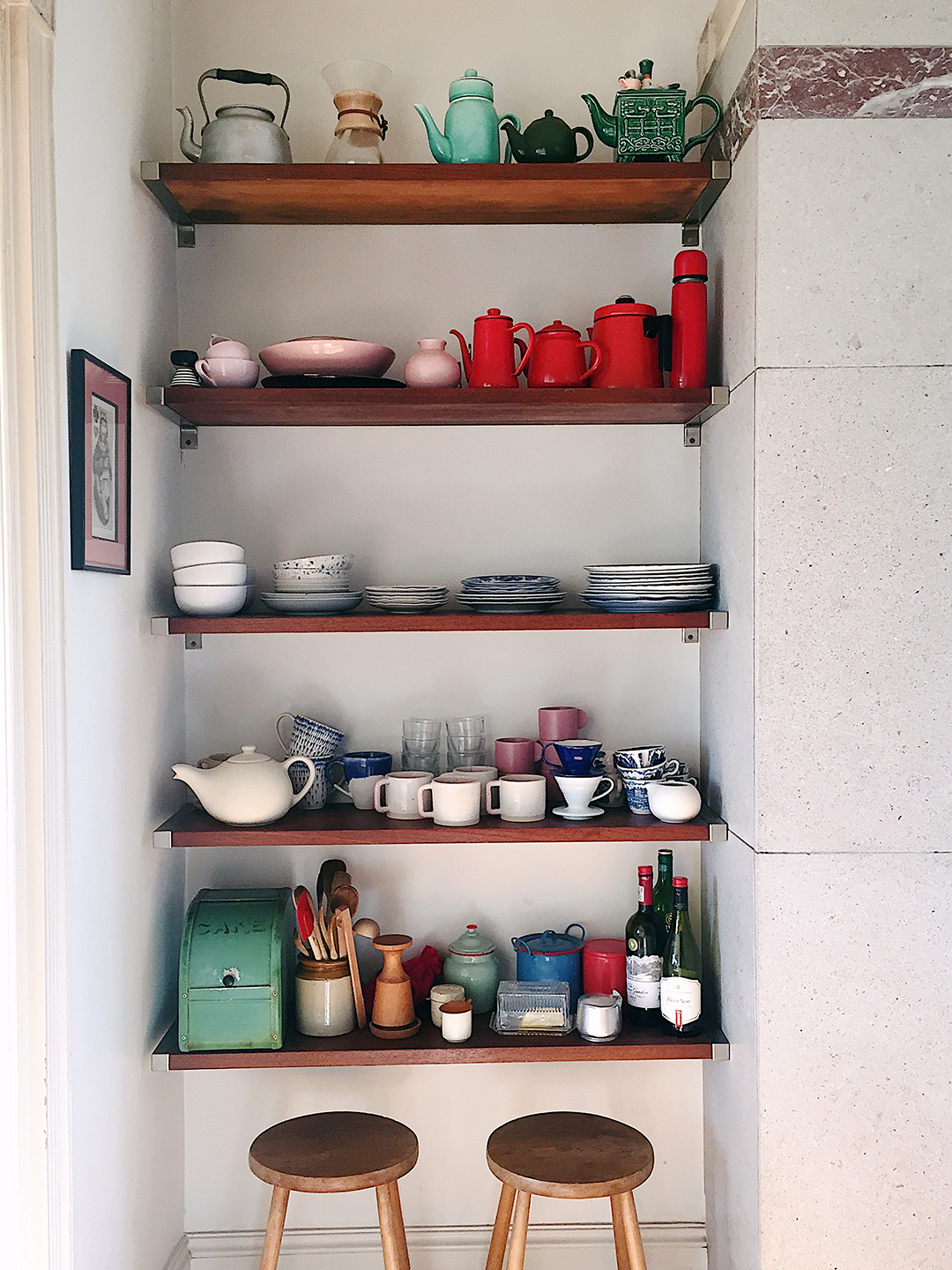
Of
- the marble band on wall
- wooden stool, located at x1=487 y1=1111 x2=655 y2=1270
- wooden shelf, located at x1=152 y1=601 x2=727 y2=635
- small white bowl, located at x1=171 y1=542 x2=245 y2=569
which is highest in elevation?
the marble band on wall

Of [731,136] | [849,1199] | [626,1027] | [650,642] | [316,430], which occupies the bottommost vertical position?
[849,1199]

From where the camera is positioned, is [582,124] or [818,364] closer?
[818,364]

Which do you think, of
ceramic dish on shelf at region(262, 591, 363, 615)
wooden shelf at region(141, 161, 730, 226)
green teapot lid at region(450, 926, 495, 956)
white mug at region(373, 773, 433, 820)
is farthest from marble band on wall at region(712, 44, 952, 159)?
green teapot lid at region(450, 926, 495, 956)

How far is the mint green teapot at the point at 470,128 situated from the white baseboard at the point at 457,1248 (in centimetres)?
211

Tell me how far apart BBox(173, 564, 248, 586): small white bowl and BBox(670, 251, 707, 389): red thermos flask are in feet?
2.95

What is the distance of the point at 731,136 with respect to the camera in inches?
75.1

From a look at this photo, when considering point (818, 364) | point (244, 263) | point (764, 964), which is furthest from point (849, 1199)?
point (244, 263)

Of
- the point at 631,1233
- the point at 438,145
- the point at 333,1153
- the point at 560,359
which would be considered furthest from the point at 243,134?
the point at 631,1233

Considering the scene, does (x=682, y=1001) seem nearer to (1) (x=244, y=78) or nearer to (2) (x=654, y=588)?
(2) (x=654, y=588)

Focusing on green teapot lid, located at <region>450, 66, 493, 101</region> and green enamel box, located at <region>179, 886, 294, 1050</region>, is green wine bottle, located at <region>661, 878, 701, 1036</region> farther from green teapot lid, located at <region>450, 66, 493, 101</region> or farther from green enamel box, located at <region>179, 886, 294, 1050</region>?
green teapot lid, located at <region>450, 66, 493, 101</region>

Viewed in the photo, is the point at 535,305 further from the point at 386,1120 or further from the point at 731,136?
the point at 386,1120

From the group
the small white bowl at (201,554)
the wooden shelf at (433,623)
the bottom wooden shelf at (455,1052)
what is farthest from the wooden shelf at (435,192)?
the bottom wooden shelf at (455,1052)

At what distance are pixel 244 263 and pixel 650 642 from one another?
1.14 meters

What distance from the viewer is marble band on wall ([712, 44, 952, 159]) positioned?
171 cm
